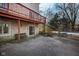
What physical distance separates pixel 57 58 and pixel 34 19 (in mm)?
1015

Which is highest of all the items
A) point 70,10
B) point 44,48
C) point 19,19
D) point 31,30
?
point 70,10

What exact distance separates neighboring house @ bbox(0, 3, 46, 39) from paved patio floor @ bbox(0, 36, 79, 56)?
0.26 metres

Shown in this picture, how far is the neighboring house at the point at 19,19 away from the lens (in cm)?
298

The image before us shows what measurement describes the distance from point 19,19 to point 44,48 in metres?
0.86

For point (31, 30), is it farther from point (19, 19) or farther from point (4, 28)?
point (4, 28)

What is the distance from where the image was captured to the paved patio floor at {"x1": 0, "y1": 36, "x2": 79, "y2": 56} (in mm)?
2893

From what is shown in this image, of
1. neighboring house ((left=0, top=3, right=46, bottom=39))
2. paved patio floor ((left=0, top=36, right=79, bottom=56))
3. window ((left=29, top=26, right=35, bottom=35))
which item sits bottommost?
paved patio floor ((left=0, top=36, right=79, bottom=56))

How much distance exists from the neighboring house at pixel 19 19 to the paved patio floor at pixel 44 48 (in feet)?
0.84

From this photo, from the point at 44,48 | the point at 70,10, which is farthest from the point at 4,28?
the point at 70,10

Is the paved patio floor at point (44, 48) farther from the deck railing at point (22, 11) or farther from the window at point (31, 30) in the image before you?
the deck railing at point (22, 11)

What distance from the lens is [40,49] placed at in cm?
296

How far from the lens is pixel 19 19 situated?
3174 millimetres

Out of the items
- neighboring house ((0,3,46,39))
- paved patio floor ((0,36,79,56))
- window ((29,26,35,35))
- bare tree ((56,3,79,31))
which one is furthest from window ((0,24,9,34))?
bare tree ((56,3,79,31))

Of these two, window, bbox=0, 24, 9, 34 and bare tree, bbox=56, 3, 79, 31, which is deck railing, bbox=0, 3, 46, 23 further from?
bare tree, bbox=56, 3, 79, 31
